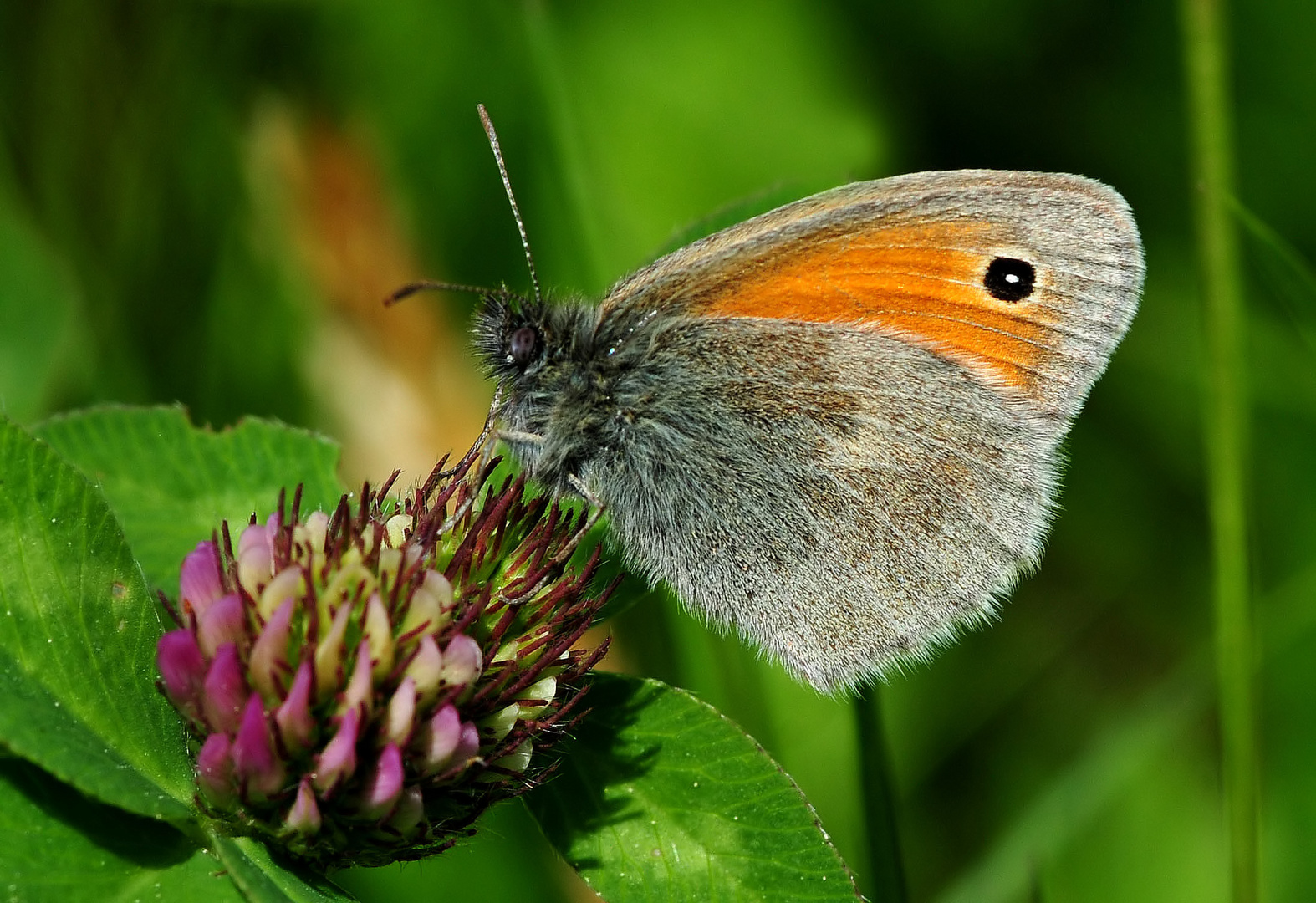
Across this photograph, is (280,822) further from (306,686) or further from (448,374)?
(448,374)

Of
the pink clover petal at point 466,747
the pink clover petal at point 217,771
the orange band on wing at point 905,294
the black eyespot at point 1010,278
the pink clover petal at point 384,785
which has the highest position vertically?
the black eyespot at point 1010,278

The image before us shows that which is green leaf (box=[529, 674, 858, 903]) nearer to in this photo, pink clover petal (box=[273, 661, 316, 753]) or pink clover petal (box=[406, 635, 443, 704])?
pink clover petal (box=[406, 635, 443, 704])

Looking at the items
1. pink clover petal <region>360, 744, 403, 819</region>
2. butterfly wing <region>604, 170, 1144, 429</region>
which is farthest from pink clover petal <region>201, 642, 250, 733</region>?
butterfly wing <region>604, 170, 1144, 429</region>

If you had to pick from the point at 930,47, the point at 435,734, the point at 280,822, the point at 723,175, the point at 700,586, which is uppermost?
the point at 930,47

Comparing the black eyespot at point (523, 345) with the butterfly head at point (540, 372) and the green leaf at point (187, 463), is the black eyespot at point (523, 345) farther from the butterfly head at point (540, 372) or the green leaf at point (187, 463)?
the green leaf at point (187, 463)

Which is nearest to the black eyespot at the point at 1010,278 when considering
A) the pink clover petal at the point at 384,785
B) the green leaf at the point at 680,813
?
the green leaf at the point at 680,813

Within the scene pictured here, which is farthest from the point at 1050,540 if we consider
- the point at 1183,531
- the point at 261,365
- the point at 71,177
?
the point at 71,177
